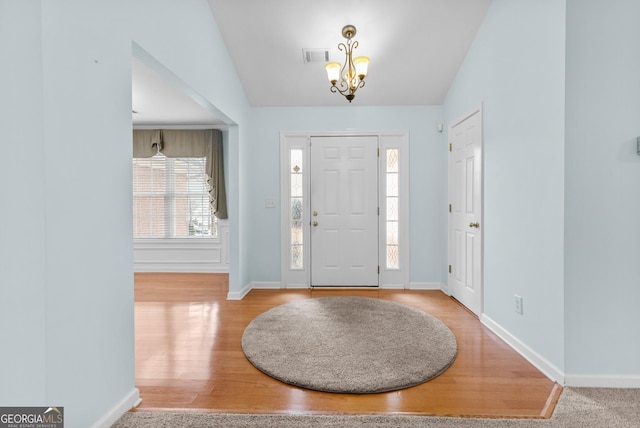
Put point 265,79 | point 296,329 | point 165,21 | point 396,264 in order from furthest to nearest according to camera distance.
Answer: point 396,264 → point 265,79 → point 296,329 → point 165,21

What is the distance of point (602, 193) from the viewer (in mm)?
1919

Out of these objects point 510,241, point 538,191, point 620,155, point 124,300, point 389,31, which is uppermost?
point 389,31

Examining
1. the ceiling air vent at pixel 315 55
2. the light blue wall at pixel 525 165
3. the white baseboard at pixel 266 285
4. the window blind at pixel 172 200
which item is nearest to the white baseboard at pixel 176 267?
the window blind at pixel 172 200

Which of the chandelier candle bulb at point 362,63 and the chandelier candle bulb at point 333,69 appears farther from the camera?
the chandelier candle bulb at point 333,69

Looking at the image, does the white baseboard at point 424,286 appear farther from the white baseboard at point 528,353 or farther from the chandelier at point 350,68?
the chandelier at point 350,68

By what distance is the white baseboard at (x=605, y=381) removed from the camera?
6.30 ft

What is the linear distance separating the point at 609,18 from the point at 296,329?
3114 millimetres

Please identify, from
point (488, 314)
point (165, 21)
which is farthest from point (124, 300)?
point (488, 314)

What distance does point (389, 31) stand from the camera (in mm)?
3176

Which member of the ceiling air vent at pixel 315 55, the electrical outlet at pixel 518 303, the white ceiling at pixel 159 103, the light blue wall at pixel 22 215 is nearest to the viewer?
the light blue wall at pixel 22 215

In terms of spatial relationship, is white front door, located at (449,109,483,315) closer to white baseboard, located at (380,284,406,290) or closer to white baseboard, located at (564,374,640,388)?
white baseboard, located at (380,284,406,290)

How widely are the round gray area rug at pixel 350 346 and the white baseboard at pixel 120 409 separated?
734 millimetres

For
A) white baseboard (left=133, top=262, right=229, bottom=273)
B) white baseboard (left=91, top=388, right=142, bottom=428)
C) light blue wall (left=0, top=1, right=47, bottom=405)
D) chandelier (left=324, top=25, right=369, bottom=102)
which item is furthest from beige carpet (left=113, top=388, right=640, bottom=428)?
white baseboard (left=133, top=262, right=229, bottom=273)

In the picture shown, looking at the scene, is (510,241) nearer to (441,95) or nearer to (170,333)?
(441,95)
